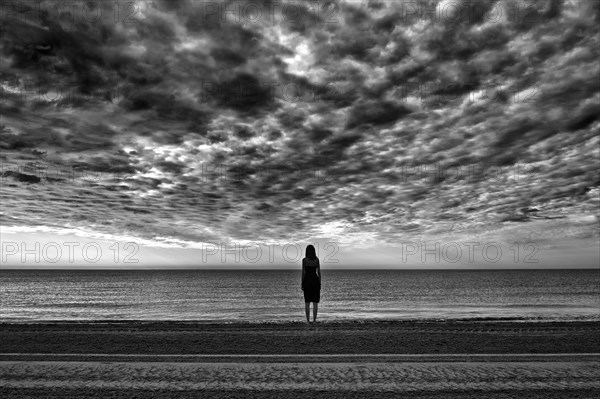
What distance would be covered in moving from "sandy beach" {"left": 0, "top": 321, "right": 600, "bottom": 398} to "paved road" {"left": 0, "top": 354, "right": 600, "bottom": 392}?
19 mm

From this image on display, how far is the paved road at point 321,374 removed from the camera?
22.3 ft

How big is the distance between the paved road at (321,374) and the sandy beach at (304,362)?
0.02 m

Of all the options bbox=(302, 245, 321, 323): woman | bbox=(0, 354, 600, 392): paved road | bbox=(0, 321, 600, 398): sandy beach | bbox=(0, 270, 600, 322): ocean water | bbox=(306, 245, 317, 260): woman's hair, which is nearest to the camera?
bbox=(0, 321, 600, 398): sandy beach

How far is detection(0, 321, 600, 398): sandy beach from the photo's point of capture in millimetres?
6551

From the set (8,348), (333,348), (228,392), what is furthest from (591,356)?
(8,348)

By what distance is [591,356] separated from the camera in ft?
30.5

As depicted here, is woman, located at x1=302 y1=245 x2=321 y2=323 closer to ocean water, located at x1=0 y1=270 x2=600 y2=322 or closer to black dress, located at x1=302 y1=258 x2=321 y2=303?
black dress, located at x1=302 y1=258 x2=321 y2=303

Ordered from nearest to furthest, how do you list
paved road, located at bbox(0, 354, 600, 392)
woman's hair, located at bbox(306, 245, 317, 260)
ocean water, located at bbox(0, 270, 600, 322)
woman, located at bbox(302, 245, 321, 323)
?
paved road, located at bbox(0, 354, 600, 392)
woman's hair, located at bbox(306, 245, 317, 260)
woman, located at bbox(302, 245, 321, 323)
ocean water, located at bbox(0, 270, 600, 322)

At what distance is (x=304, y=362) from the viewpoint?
8.59m

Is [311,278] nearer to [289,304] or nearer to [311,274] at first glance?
[311,274]

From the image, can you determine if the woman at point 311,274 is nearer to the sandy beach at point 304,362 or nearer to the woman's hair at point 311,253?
the woman's hair at point 311,253

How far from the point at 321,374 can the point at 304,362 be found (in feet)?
3.76

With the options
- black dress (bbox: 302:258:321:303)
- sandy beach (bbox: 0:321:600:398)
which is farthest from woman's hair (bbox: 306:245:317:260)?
sandy beach (bbox: 0:321:600:398)

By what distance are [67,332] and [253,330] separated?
5907 mm
